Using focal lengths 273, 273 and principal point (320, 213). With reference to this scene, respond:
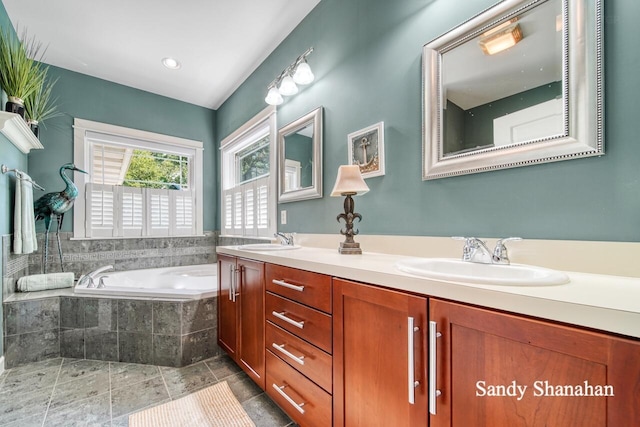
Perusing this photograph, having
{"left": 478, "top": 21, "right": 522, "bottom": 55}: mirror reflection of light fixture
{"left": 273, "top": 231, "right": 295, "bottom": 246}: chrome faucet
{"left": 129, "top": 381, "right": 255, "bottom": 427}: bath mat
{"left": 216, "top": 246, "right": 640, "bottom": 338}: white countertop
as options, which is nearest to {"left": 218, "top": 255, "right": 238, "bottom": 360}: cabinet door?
{"left": 129, "top": 381, "right": 255, "bottom": 427}: bath mat

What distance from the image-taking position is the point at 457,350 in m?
0.68

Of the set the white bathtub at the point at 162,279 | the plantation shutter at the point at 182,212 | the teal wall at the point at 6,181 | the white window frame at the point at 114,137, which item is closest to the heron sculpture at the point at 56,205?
the white window frame at the point at 114,137

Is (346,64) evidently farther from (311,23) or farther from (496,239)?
(496,239)

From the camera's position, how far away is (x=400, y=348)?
82 cm

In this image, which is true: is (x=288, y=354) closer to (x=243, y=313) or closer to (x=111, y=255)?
(x=243, y=313)

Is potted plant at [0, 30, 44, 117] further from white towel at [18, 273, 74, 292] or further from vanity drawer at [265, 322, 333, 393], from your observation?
vanity drawer at [265, 322, 333, 393]

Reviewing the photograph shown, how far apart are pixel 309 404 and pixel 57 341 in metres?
2.19

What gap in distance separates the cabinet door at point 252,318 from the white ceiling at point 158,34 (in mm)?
1846

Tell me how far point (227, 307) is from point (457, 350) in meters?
1.61

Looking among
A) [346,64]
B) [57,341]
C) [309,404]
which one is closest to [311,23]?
[346,64]

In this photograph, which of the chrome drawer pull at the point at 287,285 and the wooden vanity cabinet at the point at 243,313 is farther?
the wooden vanity cabinet at the point at 243,313

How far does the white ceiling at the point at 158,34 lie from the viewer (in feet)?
6.63

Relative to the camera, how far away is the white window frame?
2.80m

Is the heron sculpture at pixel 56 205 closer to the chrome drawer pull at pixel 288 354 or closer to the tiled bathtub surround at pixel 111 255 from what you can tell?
the tiled bathtub surround at pixel 111 255
